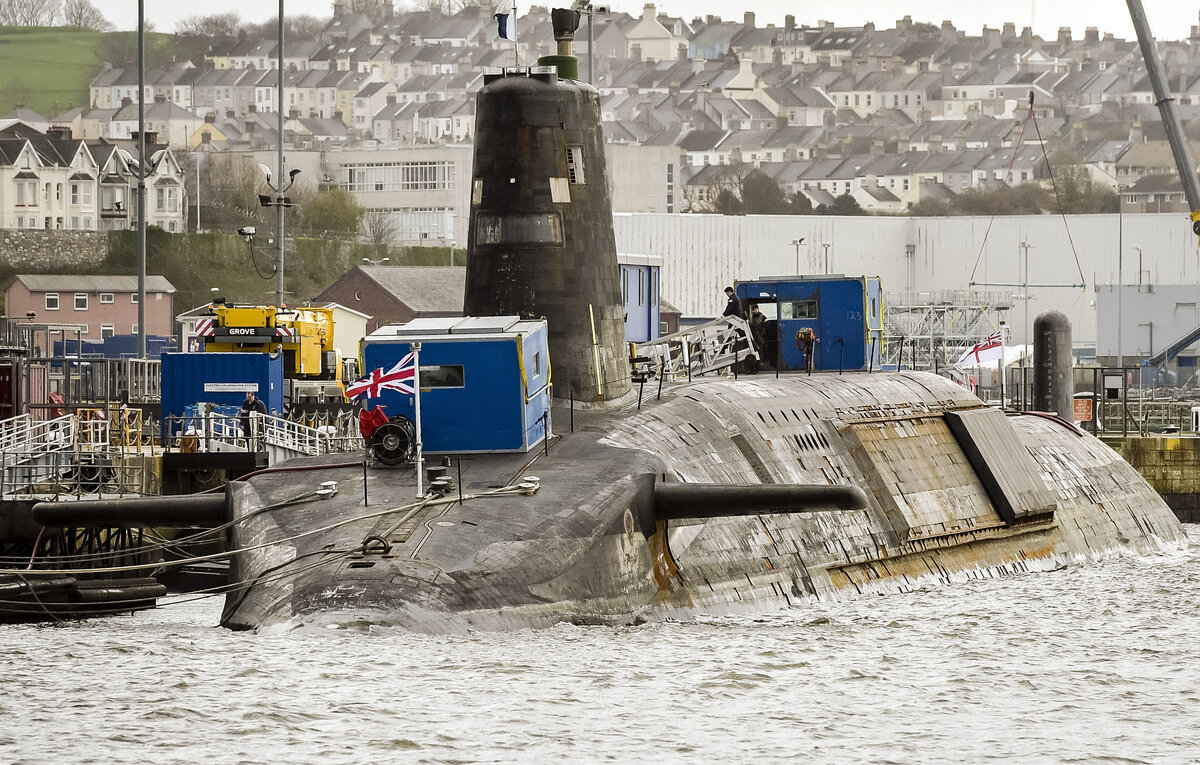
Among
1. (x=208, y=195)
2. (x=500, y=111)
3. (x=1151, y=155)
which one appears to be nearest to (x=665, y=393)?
(x=500, y=111)

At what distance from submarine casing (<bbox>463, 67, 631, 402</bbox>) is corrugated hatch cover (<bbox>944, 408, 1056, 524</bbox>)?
8.09 m

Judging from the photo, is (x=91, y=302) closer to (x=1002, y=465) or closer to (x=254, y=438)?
(x=254, y=438)

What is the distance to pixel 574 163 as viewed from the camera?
24.0 m

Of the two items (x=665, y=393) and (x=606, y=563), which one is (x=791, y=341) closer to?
(x=665, y=393)

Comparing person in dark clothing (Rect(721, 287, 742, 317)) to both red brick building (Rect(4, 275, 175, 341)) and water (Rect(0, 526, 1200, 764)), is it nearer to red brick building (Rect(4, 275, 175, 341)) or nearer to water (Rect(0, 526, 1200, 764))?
water (Rect(0, 526, 1200, 764))

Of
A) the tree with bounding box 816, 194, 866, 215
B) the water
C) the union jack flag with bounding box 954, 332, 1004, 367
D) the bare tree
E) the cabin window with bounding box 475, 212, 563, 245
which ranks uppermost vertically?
the tree with bounding box 816, 194, 866, 215

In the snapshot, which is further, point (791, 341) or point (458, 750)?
point (791, 341)

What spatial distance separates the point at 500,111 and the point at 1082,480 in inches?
599

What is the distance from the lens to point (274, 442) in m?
35.7

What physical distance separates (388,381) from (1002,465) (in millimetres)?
13075

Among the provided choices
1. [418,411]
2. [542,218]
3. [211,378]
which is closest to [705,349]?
[542,218]

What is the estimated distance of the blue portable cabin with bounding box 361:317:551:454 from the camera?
20.7 metres

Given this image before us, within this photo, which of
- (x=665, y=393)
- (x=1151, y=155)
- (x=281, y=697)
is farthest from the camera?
(x=1151, y=155)

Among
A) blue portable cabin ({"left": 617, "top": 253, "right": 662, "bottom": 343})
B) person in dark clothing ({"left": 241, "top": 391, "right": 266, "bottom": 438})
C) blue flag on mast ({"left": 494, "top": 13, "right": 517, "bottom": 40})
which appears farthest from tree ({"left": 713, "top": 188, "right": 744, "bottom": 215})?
blue flag on mast ({"left": 494, "top": 13, "right": 517, "bottom": 40})
